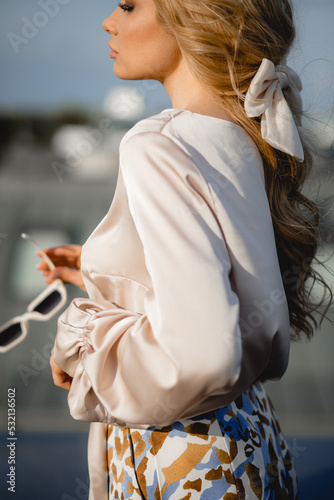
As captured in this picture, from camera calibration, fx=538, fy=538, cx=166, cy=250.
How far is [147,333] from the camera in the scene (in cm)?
68

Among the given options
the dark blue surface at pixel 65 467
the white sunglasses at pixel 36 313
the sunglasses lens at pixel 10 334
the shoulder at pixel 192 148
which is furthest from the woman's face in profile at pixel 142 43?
the dark blue surface at pixel 65 467

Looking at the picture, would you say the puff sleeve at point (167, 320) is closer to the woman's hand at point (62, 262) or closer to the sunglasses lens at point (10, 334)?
the woman's hand at point (62, 262)

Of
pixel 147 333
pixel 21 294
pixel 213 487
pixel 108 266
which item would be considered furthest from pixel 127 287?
pixel 21 294

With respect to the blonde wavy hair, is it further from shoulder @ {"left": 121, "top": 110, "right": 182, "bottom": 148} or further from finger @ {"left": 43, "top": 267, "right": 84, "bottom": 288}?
finger @ {"left": 43, "top": 267, "right": 84, "bottom": 288}

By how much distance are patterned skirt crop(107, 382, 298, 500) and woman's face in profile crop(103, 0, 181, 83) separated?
57 centimetres

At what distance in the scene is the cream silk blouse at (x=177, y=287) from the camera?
25.8 inches

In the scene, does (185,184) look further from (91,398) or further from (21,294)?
(21,294)

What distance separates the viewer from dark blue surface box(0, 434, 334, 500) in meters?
2.79

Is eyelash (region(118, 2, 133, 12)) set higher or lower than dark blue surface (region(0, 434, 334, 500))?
higher

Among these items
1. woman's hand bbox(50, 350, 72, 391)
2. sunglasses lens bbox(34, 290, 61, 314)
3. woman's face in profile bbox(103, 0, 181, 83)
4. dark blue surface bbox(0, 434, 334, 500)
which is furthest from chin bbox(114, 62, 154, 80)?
dark blue surface bbox(0, 434, 334, 500)

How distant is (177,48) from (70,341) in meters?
0.51

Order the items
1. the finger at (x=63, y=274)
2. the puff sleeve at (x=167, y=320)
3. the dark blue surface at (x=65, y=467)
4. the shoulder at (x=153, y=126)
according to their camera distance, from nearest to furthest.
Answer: the puff sleeve at (x=167, y=320) → the shoulder at (x=153, y=126) → the finger at (x=63, y=274) → the dark blue surface at (x=65, y=467)

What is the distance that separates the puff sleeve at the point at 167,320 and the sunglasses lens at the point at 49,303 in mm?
648

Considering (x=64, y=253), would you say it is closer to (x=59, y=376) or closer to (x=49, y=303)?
(x=49, y=303)
